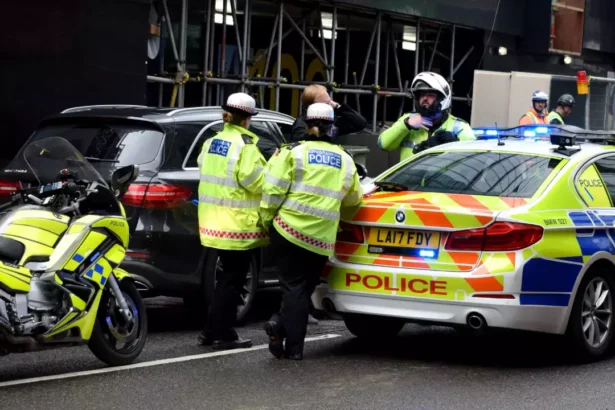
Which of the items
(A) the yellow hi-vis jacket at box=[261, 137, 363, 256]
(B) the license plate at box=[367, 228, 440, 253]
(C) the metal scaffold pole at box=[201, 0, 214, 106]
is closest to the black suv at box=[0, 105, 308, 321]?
(A) the yellow hi-vis jacket at box=[261, 137, 363, 256]

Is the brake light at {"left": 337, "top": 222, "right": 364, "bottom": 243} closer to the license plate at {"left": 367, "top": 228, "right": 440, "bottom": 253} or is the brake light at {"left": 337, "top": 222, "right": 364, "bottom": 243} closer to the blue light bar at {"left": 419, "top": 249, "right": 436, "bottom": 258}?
the license plate at {"left": 367, "top": 228, "right": 440, "bottom": 253}

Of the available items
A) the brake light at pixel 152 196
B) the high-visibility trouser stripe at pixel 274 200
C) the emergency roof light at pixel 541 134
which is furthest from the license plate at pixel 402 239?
the brake light at pixel 152 196

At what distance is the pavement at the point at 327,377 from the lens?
23.0 ft

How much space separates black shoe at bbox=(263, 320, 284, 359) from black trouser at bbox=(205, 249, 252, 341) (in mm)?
514

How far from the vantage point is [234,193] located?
847 centimetres

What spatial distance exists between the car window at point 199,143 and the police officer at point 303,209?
4.23 ft

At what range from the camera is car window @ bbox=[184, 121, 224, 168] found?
31.0 ft

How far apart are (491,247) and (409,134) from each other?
315cm

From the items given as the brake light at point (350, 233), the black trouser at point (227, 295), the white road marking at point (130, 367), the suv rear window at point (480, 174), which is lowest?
the white road marking at point (130, 367)

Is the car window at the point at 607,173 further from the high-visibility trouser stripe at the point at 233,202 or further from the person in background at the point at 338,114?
the high-visibility trouser stripe at the point at 233,202

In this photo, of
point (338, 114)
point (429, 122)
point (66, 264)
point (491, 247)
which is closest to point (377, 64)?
point (429, 122)

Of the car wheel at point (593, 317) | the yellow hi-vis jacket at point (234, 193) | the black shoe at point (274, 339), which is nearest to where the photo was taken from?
the car wheel at point (593, 317)

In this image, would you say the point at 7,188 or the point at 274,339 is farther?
the point at 7,188

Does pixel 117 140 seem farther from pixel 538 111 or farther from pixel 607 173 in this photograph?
pixel 538 111
